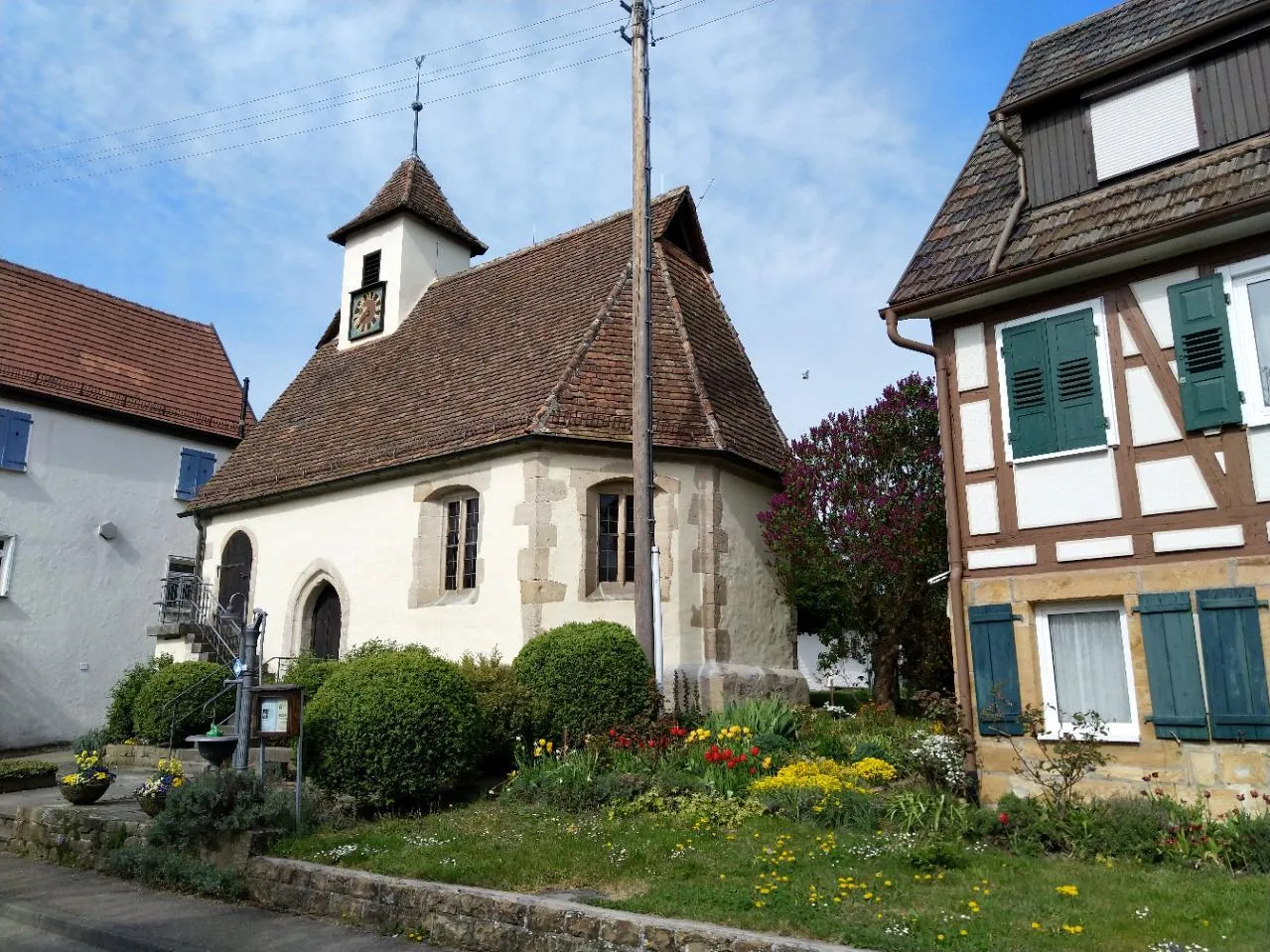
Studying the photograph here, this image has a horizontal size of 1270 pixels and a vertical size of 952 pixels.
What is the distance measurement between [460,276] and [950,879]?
660 inches

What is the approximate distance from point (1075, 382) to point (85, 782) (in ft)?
35.8

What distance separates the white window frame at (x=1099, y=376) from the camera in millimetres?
8789

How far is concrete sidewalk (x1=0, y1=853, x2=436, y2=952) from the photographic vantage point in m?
6.54

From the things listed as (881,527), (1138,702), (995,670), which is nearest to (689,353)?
(881,527)

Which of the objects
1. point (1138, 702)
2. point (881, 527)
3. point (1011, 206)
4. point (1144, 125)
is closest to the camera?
point (1138, 702)

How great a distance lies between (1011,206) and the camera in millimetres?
10273

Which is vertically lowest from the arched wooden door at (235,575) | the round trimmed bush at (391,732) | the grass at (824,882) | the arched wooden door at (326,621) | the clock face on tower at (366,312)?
the grass at (824,882)

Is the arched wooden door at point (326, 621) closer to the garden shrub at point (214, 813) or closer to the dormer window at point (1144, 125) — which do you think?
the garden shrub at point (214, 813)

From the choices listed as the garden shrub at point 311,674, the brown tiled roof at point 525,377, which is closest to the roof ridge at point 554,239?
the brown tiled roof at point 525,377

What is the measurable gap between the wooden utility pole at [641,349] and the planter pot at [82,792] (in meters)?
6.20

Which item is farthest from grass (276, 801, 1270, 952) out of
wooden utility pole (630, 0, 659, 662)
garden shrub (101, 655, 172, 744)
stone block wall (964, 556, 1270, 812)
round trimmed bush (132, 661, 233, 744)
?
garden shrub (101, 655, 172, 744)

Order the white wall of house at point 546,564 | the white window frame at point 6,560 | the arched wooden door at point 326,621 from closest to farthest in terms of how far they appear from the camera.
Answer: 1. the white wall of house at point 546,564
2. the arched wooden door at point 326,621
3. the white window frame at point 6,560

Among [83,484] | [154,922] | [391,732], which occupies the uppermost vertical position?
[83,484]

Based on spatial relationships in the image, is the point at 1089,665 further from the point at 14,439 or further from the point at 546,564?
the point at 14,439
